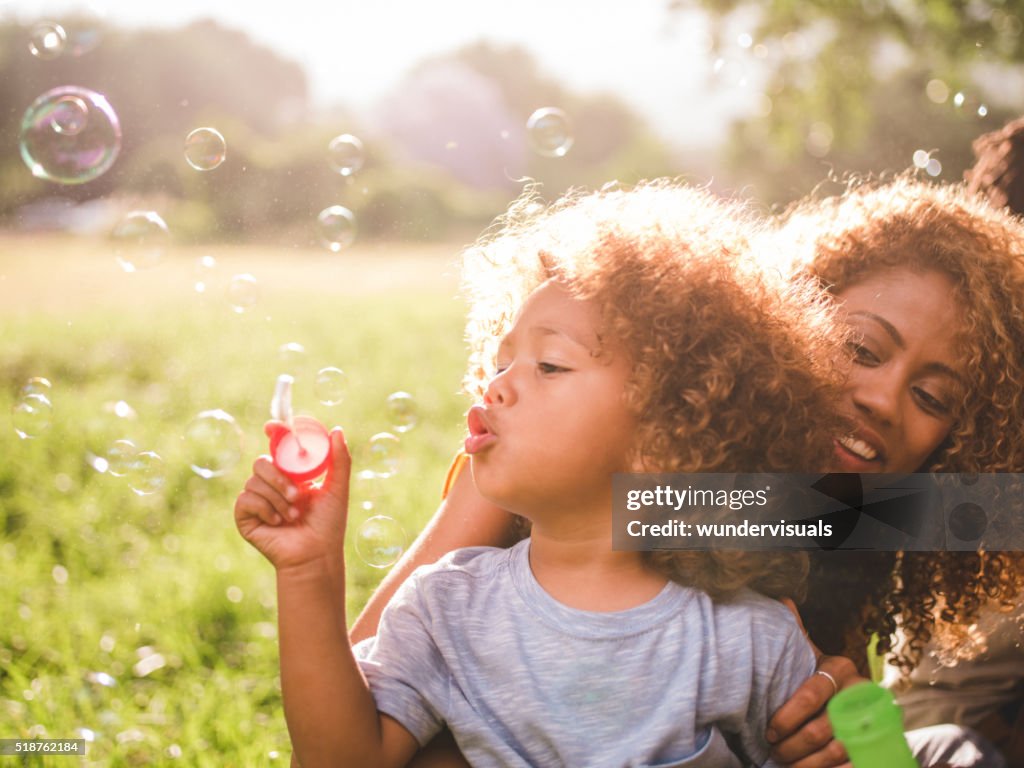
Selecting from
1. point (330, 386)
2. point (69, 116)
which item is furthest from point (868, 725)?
point (69, 116)

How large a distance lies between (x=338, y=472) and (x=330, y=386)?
29.7 inches

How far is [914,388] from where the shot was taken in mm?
1511

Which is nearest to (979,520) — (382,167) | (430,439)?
(430,439)

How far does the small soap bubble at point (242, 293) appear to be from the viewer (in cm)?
217

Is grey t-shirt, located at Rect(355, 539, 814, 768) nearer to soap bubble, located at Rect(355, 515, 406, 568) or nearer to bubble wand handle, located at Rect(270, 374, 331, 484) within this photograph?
bubble wand handle, located at Rect(270, 374, 331, 484)

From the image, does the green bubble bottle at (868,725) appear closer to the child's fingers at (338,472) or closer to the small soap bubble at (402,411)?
the child's fingers at (338,472)

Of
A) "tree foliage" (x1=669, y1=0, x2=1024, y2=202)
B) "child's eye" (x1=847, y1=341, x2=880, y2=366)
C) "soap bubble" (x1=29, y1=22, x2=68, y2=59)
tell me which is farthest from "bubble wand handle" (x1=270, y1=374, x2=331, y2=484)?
"tree foliage" (x1=669, y1=0, x2=1024, y2=202)

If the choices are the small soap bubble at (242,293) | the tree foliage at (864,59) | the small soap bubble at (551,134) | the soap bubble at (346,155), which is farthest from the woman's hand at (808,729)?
the tree foliage at (864,59)

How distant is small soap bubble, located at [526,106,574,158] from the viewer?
241 cm

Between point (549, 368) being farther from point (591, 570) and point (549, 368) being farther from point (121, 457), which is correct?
point (121, 457)

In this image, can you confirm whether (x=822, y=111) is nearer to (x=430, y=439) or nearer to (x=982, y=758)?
(x=430, y=439)

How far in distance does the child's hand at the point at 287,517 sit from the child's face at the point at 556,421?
180 millimetres

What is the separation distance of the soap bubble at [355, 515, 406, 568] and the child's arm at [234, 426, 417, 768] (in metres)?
0.49

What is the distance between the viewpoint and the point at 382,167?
54.2ft
